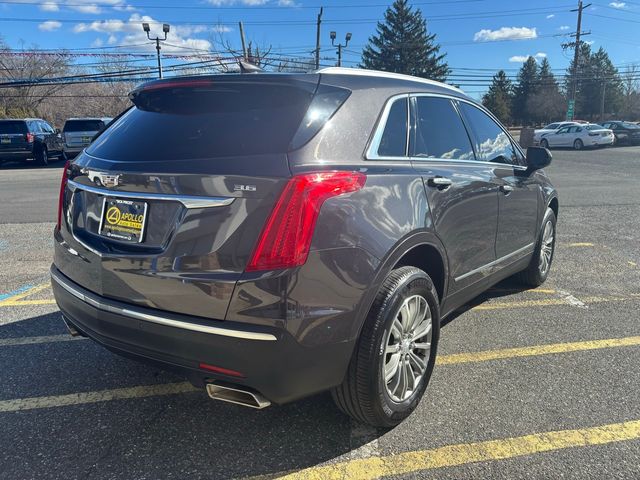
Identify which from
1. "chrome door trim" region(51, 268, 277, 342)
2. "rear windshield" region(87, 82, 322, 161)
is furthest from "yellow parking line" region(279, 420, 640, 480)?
"rear windshield" region(87, 82, 322, 161)

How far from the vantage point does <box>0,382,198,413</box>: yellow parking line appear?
9.36 ft

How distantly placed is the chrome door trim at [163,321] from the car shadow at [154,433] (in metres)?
0.70

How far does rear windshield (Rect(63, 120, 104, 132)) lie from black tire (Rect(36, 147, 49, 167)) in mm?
1210

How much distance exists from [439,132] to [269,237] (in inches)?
65.6

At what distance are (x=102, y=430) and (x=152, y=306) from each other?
876 mm

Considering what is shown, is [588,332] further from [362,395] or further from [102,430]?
[102,430]

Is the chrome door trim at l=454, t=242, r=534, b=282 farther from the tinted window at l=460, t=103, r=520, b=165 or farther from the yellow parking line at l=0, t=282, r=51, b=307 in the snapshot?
the yellow parking line at l=0, t=282, r=51, b=307

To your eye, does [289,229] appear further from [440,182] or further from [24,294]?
[24,294]

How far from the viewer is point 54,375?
318cm

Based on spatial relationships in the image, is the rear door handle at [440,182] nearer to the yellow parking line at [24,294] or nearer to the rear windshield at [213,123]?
the rear windshield at [213,123]

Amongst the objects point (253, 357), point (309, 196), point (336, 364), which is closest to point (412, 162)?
point (309, 196)

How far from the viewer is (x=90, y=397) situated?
2934mm

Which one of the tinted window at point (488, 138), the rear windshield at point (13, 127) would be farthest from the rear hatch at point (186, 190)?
the rear windshield at point (13, 127)

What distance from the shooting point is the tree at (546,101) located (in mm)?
72062
